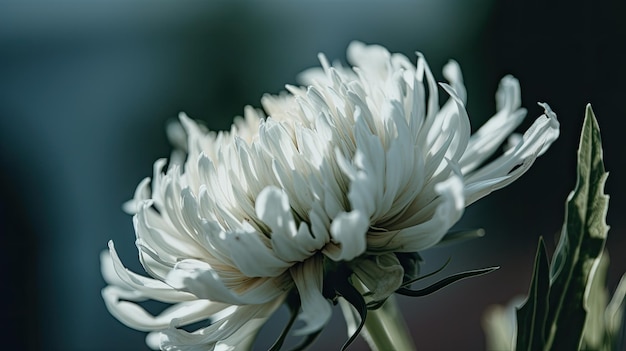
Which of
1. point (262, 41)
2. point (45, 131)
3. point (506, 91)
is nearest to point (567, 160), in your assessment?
point (262, 41)

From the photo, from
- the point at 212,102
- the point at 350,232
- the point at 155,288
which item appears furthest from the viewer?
the point at 212,102

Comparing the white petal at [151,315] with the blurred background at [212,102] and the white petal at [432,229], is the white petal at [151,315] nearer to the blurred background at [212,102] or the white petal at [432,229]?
the white petal at [432,229]

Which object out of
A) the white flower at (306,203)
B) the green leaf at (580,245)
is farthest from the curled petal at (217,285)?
the green leaf at (580,245)

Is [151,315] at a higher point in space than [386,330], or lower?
higher

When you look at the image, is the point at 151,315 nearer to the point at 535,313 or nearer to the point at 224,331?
the point at 224,331

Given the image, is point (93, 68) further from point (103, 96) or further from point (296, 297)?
point (296, 297)

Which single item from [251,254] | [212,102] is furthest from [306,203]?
[212,102]

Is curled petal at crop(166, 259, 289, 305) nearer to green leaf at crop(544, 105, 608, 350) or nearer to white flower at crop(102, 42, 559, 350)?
white flower at crop(102, 42, 559, 350)
